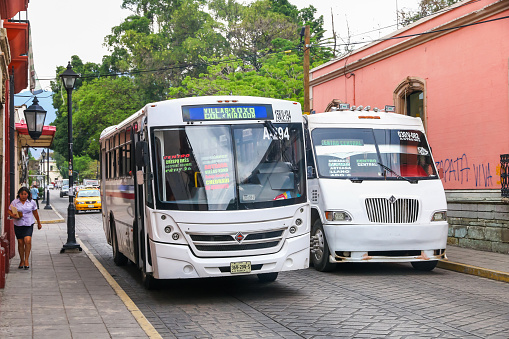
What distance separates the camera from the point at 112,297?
9531 millimetres

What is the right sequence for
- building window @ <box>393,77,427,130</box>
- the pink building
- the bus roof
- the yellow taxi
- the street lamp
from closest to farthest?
the bus roof < the pink building < building window @ <box>393,77,427,130</box> < the street lamp < the yellow taxi

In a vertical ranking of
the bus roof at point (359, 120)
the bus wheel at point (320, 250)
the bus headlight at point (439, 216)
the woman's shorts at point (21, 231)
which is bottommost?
the bus wheel at point (320, 250)

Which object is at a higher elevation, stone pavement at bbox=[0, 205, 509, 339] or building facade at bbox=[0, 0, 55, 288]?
building facade at bbox=[0, 0, 55, 288]

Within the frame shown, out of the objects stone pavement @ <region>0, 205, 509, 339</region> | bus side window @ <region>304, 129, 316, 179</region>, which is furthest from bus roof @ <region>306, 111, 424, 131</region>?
stone pavement @ <region>0, 205, 509, 339</region>

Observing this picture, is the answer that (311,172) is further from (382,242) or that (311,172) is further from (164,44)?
(164,44)

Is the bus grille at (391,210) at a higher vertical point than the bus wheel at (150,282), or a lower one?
higher

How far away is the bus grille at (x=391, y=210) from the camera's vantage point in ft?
38.3

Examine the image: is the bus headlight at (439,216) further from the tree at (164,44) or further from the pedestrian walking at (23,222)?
the tree at (164,44)

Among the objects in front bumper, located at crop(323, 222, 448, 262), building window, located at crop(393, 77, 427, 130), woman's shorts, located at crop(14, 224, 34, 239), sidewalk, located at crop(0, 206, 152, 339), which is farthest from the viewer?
building window, located at crop(393, 77, 427, 130)

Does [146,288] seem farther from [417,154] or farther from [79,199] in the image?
[79,199]

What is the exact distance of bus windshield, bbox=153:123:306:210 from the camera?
907 cm

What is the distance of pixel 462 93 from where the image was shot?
645 inches

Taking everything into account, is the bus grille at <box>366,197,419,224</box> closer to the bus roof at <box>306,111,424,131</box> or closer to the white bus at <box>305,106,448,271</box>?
the white bus at <box>305,106,448,271</box>

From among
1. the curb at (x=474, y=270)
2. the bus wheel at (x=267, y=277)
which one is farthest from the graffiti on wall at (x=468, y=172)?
the bus wheel at (x=267, y=277)
